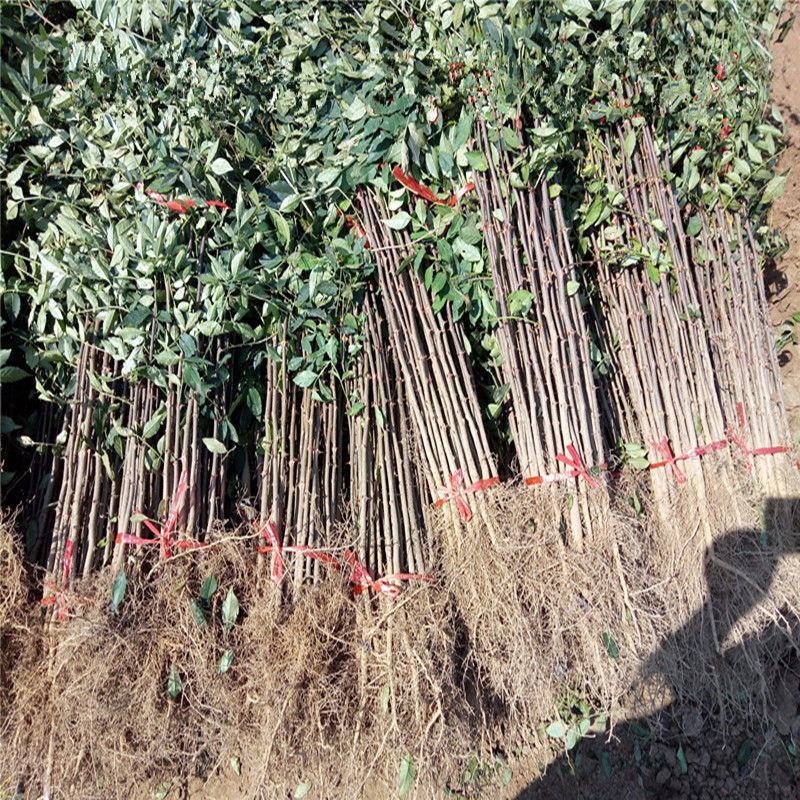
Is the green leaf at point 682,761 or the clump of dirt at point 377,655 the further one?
the green leaf at point 682,761

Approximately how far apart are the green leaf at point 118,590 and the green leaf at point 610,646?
1.72 meters

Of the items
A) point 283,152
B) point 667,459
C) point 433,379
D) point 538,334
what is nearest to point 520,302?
point 538,334

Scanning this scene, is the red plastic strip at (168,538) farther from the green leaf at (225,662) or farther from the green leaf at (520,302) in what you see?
the green leaf at (520,302)

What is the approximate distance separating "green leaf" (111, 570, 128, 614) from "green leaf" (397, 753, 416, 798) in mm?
1138

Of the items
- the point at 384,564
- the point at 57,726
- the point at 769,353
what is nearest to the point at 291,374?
the point at 384,564

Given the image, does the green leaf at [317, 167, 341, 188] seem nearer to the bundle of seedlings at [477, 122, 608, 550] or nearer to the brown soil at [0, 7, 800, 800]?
the bundle of seedlings at [477, 122, 608, 550]

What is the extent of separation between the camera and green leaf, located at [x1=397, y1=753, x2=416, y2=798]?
2.28 m

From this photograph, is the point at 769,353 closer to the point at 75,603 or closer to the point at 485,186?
the point at 485,186

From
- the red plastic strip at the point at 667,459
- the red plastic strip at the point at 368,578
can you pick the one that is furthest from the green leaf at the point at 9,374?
the red plastic strip at the point at 667,459

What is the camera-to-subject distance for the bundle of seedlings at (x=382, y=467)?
2605mm

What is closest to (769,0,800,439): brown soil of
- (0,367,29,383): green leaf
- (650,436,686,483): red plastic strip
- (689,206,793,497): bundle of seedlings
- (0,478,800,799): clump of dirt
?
(689,206,793,497): bundle of seedlings

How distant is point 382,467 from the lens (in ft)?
8.89

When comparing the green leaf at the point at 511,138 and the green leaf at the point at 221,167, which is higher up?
the green leaf at the point at 221,167

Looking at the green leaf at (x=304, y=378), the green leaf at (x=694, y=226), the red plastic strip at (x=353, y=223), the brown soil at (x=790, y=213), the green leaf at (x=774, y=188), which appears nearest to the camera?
the green leaf at (x=304, y=378)
